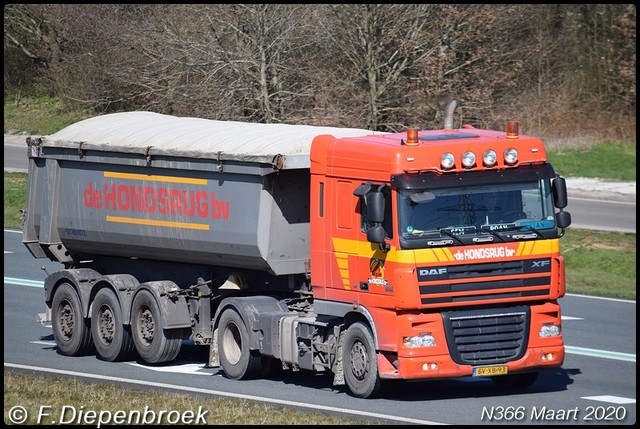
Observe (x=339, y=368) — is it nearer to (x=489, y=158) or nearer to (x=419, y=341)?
(x=419, y=341)

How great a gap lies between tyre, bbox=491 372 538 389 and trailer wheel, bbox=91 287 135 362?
5491 millimetres

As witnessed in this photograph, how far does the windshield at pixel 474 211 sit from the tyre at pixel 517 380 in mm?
1871

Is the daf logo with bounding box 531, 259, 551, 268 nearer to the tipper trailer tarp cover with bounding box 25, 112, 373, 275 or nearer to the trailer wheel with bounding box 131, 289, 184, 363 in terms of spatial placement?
the tipper trailer tarp cover with bounding box 25, 112, 373, 275

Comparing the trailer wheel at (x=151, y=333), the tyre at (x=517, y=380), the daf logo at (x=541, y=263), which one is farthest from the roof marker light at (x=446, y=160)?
the trailer wheel at (x=151, y=333)

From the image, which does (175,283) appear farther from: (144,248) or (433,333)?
(433,333)

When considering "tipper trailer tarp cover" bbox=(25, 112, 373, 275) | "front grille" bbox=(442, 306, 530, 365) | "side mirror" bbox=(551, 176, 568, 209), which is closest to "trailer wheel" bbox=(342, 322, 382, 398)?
"front grille" bbox=(442, 306, 530, 365)

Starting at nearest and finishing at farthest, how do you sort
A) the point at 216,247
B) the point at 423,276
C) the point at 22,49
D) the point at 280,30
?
the point at 423,276, the point at 216,247, the point at 280,30, the point at 22,49

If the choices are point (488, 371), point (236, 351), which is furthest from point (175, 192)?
point (488, 371)

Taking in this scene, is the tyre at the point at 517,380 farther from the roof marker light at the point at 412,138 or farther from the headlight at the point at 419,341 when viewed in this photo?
the roof marker light at the point at 412,138

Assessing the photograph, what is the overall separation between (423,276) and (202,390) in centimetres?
321

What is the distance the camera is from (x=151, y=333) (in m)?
17.0

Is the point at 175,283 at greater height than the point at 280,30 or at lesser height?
lesser

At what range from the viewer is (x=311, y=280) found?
48.9 ft

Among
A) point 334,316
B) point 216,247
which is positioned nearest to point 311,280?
point 334,316
